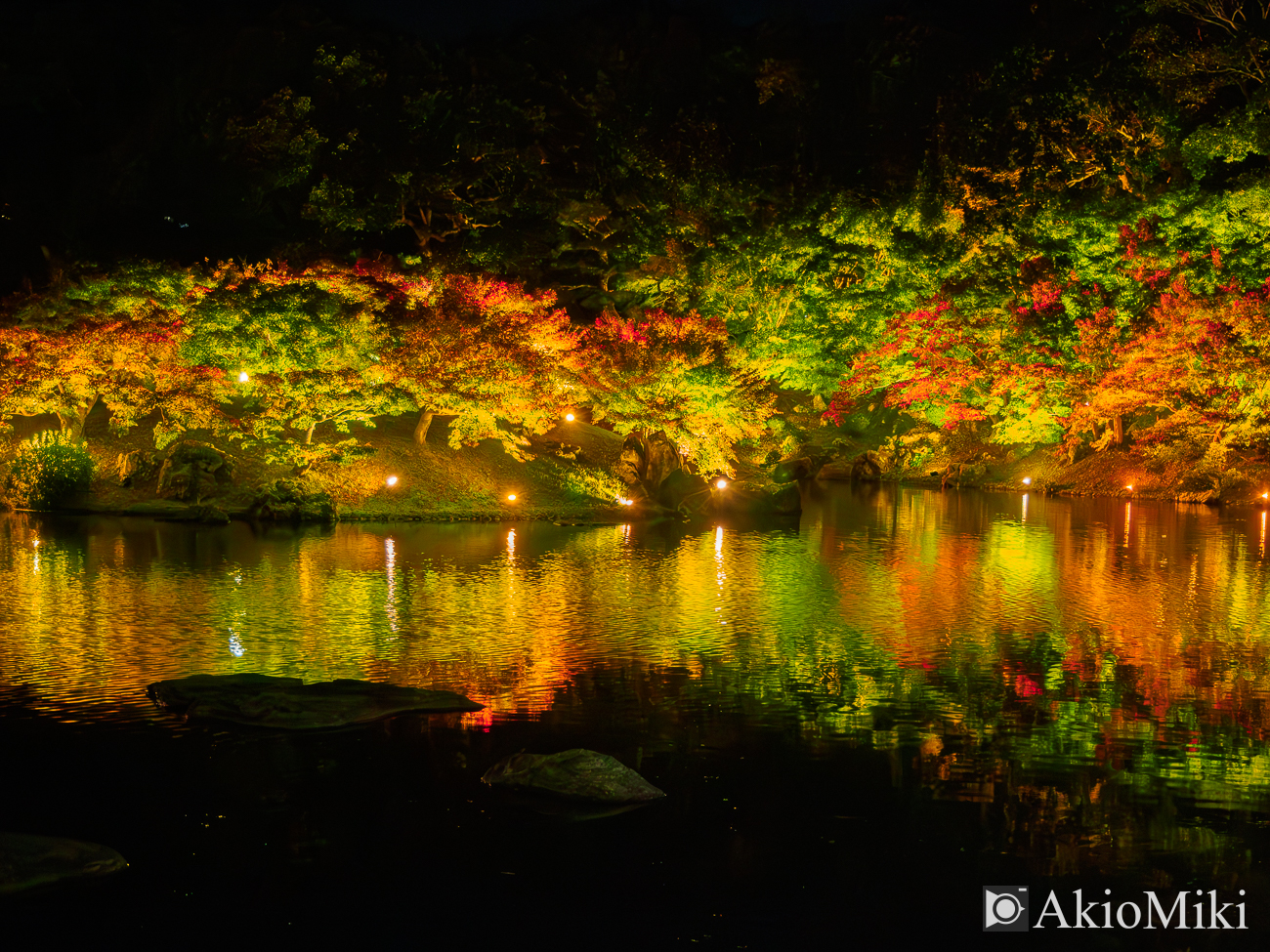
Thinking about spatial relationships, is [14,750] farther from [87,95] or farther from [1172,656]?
[87,95]

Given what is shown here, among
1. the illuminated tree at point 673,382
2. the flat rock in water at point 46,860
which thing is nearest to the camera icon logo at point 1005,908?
the flat rock in water at point 46,860

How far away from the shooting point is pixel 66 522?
55.6 feet

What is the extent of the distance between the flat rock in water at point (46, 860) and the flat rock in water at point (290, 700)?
6.35ft

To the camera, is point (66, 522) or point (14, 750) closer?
point (14, 750)

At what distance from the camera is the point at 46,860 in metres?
5.01

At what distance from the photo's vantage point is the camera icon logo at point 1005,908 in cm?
480

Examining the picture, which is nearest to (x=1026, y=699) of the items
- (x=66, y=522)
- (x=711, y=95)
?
(x=66, y=522)

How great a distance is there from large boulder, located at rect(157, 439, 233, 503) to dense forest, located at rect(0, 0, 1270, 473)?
1.80 feet

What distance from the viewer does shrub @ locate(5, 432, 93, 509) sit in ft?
59.8

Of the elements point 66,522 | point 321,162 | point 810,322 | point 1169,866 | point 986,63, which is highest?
point 986,63

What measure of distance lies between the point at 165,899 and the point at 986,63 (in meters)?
27.1

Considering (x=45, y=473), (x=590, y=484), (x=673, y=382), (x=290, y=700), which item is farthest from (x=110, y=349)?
(x=290, y=700)

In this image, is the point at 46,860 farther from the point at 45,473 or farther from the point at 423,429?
the point at 423,429

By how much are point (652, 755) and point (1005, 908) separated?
2430mm
